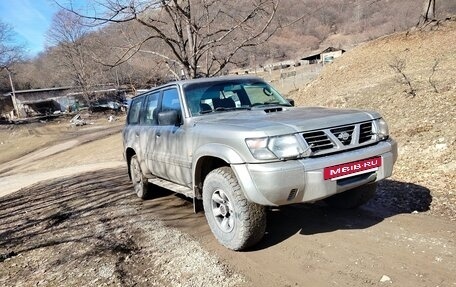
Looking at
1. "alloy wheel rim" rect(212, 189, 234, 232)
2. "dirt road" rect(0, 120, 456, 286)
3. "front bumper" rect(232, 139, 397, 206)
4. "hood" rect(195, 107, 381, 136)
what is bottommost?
"dirt road" rect(0, 120, 456, 286)

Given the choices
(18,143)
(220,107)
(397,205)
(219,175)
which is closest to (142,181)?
(220,107)

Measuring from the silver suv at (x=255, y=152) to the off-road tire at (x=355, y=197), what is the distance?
0.5 inches

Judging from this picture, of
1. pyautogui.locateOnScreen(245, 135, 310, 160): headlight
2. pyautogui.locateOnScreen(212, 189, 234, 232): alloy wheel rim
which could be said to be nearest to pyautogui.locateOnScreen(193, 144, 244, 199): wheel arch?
pyautogui.locateOnScreen(245, 135, 310, 160): headlight

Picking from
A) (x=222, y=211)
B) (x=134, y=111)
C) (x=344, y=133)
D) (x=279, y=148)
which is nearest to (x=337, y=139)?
(x=344, y=133)

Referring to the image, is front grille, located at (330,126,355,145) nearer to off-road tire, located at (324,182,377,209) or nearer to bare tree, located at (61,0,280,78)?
off-road tire, located at (324,182,377,209)

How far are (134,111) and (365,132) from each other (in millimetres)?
4203

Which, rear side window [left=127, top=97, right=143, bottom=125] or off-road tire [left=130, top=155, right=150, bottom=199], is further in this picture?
rear side window [left=127, top=97, right=143, bottom=125]

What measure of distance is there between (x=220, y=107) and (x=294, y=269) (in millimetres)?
2244

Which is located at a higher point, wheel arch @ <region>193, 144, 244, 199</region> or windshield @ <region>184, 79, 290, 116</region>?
windshield @ <region>184, 79, 290, 116</region>

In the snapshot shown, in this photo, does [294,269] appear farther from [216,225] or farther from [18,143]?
[18,143]

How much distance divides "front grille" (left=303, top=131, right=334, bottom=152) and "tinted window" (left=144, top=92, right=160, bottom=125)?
112 inches

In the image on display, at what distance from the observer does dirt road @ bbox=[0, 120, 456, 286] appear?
349 centimetres

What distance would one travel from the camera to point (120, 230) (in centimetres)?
527

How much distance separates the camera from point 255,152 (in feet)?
11.9
